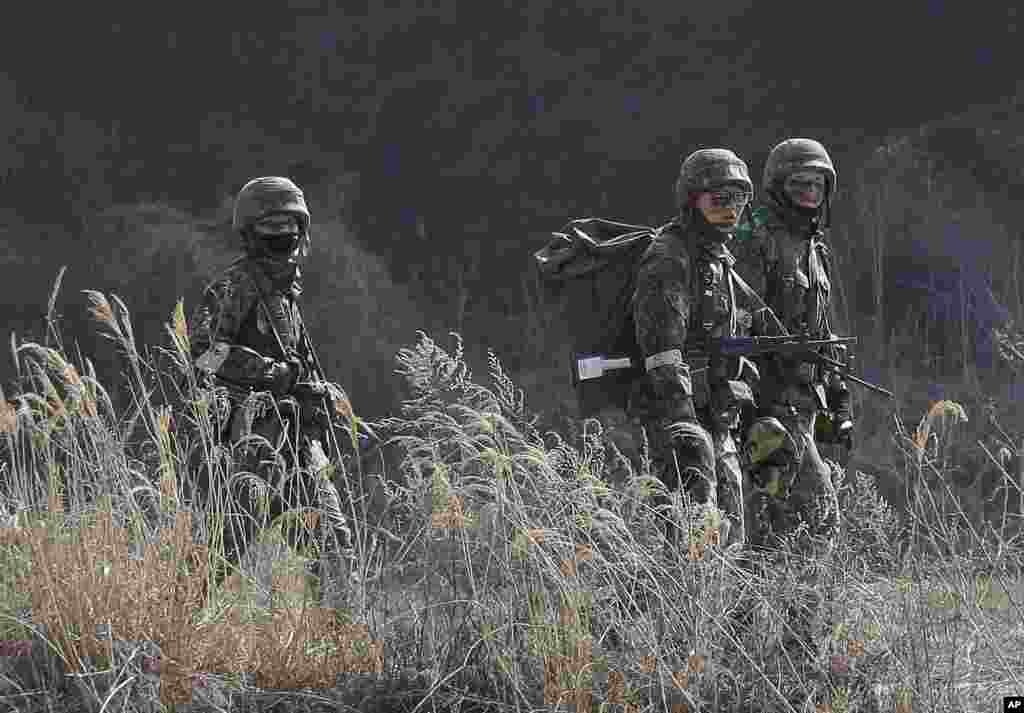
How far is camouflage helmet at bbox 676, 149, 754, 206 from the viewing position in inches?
198

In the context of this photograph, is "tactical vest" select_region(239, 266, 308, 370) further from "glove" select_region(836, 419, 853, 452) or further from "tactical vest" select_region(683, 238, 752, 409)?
"glove" select_region(836, 419, 853, 452)

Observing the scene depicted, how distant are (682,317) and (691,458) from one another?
0.50m

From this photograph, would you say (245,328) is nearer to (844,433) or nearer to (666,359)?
(666,359)

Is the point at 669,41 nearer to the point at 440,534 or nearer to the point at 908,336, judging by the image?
the point at 908,336

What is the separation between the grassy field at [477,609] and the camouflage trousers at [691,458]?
0.79 m

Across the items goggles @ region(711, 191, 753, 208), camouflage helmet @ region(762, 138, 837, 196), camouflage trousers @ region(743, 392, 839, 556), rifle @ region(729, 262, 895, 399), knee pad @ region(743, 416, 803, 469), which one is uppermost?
camouflage helmet @ region(762, 138, 837, 196)

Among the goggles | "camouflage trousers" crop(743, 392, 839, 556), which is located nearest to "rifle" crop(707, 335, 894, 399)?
"camouflage trousers" crop(743, 392, 839, 556)

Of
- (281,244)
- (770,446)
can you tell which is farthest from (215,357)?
(770,446)

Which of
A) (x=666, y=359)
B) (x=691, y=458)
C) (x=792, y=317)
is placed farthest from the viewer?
(x=792, y=317)

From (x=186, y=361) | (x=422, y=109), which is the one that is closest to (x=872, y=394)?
(x=422, y=109)

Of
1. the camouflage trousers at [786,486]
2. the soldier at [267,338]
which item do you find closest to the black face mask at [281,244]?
the soldier at [267,338]

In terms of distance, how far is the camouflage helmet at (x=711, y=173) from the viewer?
5039 millimetres

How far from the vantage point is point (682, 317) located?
488 cm

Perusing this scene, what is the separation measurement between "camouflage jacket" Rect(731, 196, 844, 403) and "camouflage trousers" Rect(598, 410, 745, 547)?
0.45 m
